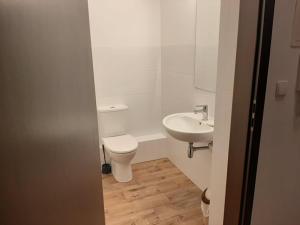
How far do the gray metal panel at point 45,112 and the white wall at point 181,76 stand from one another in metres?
1.44

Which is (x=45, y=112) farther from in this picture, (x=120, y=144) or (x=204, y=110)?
(x=120, y=144)

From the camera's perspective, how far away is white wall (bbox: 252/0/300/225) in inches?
41.6

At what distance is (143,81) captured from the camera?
2.77 m

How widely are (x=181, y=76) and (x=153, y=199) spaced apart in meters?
1.29

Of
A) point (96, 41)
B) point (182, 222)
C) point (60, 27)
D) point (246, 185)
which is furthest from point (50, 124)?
point (96, 41)

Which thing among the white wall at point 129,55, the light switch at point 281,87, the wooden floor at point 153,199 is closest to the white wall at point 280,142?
the light switch at point 281,87

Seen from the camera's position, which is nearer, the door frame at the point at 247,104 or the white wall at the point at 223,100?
the door frame at the point at 247,104

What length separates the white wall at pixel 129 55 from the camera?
2.48 metres

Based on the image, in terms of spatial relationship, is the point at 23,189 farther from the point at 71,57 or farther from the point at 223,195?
the point at 223,195

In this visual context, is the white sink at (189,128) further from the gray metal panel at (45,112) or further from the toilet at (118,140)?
the gray metal panel at (45,112)

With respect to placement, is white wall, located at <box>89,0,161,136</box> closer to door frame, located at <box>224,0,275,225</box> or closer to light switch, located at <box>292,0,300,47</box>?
door frame, located at <box>224,0,275,225</box>

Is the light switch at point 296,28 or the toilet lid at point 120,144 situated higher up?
the light switch at point 296,28

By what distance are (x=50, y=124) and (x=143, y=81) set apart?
2.30m

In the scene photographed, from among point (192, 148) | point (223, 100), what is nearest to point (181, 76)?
point (192, 148)
